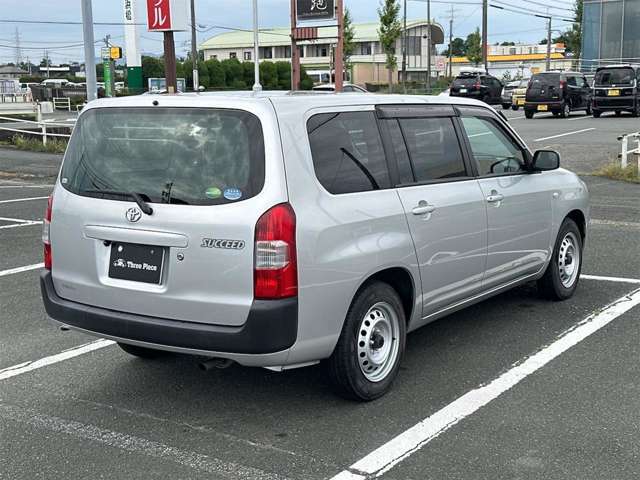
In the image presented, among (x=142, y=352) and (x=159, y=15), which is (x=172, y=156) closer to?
(x=142, y=352)

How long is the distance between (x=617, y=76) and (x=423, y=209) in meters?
29.5

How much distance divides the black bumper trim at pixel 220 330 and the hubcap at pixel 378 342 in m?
0.63

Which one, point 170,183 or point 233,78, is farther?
point 233,78

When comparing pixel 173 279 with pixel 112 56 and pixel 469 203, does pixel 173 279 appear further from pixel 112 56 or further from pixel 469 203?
pixel 112 56

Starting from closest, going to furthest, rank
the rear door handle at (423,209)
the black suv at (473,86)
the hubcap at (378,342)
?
the hubcap at (378,342) → the rear door handle at (423,209) → the black suv at (473,86)

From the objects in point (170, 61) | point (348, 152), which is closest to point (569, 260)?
point (348, 152)

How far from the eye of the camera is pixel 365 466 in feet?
12.4

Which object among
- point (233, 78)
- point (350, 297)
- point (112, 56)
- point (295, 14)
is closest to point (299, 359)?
point (350, 297)

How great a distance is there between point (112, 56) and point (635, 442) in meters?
33.5

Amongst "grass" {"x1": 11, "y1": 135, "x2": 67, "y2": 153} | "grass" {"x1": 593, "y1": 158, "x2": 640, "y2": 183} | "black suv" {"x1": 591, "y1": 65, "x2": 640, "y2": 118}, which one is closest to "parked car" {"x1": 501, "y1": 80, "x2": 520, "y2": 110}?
"black suv" {"x1": 591, "y1": 65, "x2": 640, "y2": 118}

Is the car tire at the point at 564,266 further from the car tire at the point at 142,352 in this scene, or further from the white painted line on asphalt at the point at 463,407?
the car tire at the point at 142,352

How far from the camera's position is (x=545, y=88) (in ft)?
108

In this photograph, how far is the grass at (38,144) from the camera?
21984mm

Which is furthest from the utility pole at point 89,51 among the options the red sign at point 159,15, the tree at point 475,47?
the tree at point 475,47
